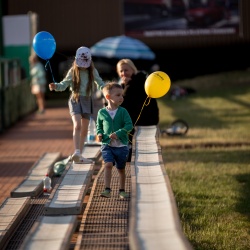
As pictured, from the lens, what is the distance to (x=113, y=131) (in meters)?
9.84

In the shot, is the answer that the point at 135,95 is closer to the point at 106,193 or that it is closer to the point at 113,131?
the point at 113,131

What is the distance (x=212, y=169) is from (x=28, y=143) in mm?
5317

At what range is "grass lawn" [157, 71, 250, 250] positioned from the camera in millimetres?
9656

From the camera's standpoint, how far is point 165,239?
6.34 m

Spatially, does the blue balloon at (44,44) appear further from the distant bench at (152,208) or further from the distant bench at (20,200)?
the distant bench at (152,208)

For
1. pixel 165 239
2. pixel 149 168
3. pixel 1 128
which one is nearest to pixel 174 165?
pixel 149 168

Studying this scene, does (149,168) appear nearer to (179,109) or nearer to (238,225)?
(238,225)

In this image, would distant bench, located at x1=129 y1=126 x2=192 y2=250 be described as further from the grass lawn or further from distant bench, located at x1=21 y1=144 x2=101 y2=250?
the grass lawn

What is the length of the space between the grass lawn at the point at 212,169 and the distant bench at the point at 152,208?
35.2 inches

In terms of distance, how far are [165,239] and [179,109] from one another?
62.3 feet

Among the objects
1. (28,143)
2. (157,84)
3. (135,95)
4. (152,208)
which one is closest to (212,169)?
(135,95)

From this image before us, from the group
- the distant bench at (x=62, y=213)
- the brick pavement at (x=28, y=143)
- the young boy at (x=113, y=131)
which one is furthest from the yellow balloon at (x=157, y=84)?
the brick pavement at (x=28, y=143)

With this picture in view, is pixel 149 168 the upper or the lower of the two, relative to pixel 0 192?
upper

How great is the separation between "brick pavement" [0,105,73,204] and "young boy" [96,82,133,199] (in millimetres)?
2034
